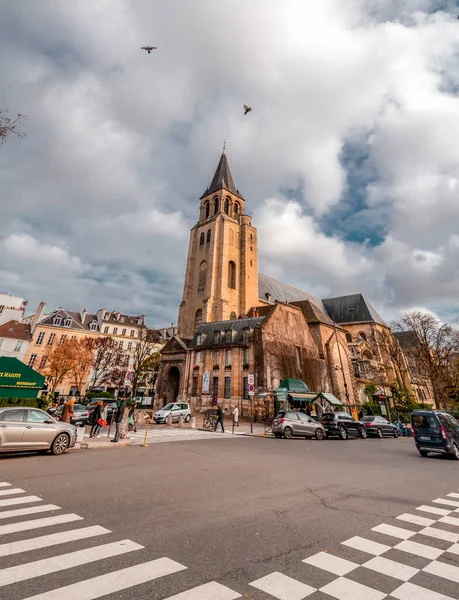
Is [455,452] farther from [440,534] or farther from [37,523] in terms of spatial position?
[37,523]

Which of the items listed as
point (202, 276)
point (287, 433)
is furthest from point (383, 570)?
point (202, 276)

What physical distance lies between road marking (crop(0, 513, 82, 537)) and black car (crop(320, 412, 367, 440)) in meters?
18.1

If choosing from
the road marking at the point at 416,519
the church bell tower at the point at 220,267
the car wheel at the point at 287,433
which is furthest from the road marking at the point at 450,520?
the church bell tower at the point at 220,267

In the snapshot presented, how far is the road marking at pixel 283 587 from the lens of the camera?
272 centimetres

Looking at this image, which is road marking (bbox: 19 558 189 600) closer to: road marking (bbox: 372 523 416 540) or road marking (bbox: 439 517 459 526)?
road marking (bbox: 372 523 416 540)

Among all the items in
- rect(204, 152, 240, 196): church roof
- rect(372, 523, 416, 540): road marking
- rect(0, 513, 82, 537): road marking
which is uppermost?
rect(204, 152, 240, 196): church roof

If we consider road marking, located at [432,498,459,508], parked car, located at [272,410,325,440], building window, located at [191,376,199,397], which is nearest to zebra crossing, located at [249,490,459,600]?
road marking, located at [432,498,459,508]

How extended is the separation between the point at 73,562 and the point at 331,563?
108 inches

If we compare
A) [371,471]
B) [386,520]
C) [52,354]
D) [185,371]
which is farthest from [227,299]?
[386,520]

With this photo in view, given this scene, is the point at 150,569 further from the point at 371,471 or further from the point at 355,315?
the point at 355,315

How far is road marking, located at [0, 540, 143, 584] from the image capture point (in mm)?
2873

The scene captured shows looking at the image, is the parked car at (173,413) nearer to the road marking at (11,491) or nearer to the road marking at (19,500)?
the road marking at (11,491)

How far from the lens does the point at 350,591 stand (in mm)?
2834

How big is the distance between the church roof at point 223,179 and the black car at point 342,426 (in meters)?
45.0
